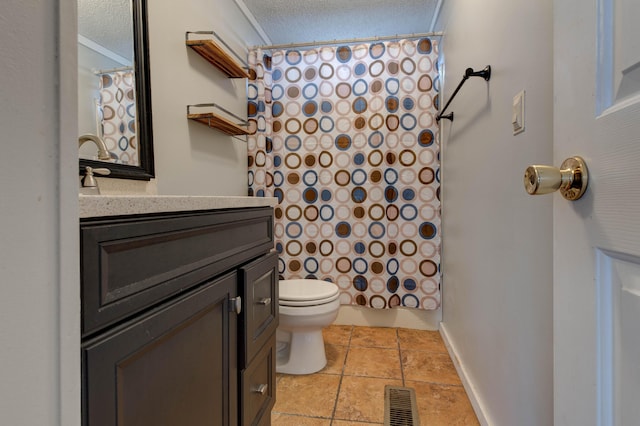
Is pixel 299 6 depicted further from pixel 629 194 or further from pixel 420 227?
pixel 629 194

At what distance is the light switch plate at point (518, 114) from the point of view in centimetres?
92

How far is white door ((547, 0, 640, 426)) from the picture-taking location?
1.16 ft

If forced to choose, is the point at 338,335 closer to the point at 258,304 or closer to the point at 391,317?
the point at 391,317

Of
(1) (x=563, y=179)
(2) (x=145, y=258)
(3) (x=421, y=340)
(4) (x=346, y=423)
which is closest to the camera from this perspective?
(1) (x=563, y=179)

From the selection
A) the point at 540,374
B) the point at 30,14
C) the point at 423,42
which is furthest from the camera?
the point at 423,42

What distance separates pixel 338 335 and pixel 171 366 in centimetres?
170

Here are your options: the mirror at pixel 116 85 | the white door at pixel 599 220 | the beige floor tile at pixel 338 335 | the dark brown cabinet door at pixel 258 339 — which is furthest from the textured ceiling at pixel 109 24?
the beige floor tile at pixel 338 335

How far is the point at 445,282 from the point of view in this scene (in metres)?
2.08

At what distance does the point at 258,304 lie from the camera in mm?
994

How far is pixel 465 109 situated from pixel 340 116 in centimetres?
86

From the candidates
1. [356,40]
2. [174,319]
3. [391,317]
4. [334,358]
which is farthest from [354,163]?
[174,319]

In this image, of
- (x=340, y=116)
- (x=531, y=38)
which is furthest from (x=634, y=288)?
(x=340, y=116)

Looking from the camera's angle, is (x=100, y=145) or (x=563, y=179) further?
(x=100, y=145)

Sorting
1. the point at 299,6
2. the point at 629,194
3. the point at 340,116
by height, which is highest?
the point at 299,6
